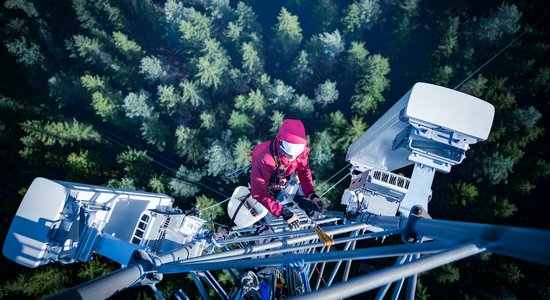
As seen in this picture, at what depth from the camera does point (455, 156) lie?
4441 millimetres

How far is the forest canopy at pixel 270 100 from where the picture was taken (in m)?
12.9

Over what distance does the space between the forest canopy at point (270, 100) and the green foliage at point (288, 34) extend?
9cm

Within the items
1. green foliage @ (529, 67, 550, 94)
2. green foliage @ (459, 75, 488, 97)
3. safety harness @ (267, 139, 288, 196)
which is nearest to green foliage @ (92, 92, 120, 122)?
safety harness @ (267, 139, 288, 196)

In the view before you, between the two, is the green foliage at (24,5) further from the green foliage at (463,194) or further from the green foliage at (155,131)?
the green foliage at (463,194)

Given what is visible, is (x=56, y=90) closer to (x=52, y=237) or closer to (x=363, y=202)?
(x=52, y=237)

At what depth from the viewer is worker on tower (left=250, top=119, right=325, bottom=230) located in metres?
5.17

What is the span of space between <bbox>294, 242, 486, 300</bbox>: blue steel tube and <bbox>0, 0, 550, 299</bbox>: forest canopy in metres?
8.67

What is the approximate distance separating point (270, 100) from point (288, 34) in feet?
15.4

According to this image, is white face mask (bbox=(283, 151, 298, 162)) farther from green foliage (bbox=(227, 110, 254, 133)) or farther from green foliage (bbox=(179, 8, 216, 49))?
green foliage (bbox=(179, 8, 216, 49))

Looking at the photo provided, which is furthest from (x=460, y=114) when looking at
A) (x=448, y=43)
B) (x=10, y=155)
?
(x=10, y=155)

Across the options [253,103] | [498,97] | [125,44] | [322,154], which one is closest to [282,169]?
[322,154]

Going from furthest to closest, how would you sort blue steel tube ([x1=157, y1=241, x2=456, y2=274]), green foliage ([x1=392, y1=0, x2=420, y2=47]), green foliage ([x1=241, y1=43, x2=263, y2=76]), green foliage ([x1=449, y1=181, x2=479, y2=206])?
green foliage ([x1=241, y1=43, x2=263, y2=76]) < green foliage ([x1=392, y1=0, x2=420, y2=47]) < green foliage ([x1=449, y1=181, x2=479, y2=206]) < blue steel tube ([x1=157, y1=241, x2=456, y2=274])

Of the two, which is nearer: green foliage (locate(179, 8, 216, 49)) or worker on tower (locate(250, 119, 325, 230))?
worker on tower (locate(250, 119, 325, 230))

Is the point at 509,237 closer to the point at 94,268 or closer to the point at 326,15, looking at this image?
the point at 94,268
